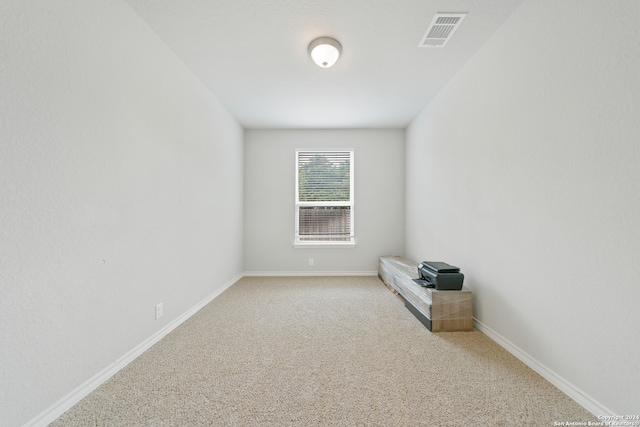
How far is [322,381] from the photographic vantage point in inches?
60.9

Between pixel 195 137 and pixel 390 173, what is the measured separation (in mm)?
3075

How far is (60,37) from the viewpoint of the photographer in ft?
4.30

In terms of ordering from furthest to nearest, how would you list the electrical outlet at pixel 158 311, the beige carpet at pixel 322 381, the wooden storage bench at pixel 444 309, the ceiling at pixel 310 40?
the wooden storage bench at pixel 444 309 → the electrical outlet at pixel 158 311 → the ceiling at pixel 310 40 → the beige carpet at pixel 322 381

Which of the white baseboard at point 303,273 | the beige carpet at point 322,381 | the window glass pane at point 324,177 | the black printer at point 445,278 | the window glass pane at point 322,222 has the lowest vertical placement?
the beige carpet at point 322,381

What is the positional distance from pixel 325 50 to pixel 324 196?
2.54 meters

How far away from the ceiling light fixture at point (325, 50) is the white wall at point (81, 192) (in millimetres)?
1286

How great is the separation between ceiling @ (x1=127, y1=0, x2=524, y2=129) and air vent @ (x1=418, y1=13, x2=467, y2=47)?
48 millimetres

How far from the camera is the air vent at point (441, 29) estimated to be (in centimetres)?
185

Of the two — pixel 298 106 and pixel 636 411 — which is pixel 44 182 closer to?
pixel 298 106

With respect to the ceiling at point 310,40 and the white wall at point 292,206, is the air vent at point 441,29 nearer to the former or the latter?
the ceiling at point 310,40

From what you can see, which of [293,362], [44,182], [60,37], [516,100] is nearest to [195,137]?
[60,37]

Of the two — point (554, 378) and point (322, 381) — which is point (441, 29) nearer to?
point (554, 378)

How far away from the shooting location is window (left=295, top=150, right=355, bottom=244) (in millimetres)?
4379

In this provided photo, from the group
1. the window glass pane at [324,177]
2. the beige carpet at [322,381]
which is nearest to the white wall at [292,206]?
the window glass pane at [324,177]
